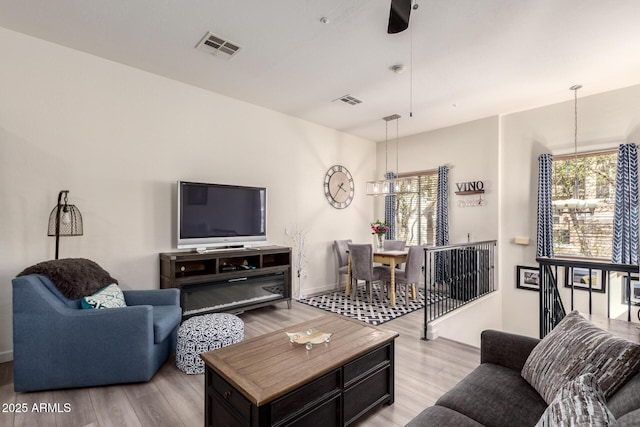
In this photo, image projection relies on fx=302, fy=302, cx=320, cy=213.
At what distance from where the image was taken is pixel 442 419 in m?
1.33

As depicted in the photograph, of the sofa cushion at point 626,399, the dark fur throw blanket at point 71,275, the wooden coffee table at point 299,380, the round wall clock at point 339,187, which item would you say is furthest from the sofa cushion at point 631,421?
the round wall clock at point 339,187

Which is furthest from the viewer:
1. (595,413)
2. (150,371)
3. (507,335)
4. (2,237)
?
(2,237)

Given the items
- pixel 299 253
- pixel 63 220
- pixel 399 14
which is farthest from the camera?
pixel 299 253

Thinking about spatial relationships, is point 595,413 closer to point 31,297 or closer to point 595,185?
point 31,297

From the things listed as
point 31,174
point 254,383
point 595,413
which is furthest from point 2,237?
point 595,413

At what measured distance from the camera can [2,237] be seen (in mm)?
2803

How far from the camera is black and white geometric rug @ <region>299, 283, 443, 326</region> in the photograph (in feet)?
13.4

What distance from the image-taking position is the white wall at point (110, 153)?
288 cm

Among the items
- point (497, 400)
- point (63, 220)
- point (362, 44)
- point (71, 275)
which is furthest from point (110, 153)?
point (497, 400)

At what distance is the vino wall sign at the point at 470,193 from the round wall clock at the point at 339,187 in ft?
6.73

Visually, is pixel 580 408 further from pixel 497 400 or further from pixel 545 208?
pixel 545 208

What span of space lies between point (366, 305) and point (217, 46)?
389 centimetres

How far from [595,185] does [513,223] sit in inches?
45.2

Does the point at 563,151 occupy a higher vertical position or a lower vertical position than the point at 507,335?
higher
